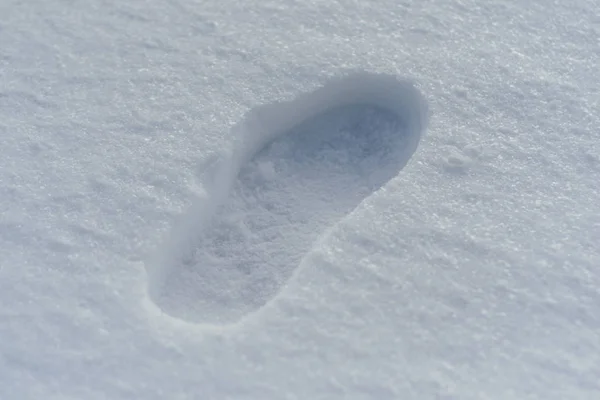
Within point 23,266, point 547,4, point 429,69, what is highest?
point 547,4

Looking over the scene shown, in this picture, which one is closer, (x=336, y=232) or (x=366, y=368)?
(x=366, y=368)

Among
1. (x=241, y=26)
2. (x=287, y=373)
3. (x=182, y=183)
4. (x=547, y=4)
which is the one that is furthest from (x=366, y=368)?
(x=547, y=4)

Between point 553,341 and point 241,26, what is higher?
point 241,26

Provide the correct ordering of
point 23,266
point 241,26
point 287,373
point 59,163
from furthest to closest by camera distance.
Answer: point 241,26 → point 59,163 → point 23,266 → point 287,373

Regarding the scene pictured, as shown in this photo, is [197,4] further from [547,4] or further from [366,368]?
[366,368]

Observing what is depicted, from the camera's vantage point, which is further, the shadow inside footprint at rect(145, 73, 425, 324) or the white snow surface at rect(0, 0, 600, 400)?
the shadow inside footprint at rect(145, 73, 425, 324)

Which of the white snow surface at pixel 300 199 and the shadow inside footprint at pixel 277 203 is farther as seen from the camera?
the shadow inside footprint at pixel 277 203
